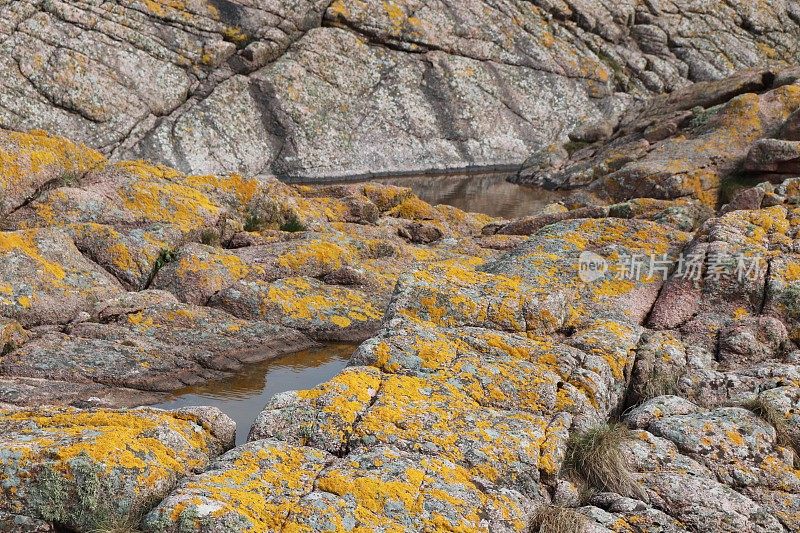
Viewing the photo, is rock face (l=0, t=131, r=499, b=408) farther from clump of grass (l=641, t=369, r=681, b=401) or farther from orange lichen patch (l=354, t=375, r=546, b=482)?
clump of grass (l=641, t=369, r=681, b=401)

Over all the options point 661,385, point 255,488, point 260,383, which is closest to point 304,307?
point 260,383

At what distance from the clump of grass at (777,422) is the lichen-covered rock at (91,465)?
23.8 feet

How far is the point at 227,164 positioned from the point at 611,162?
74.4 feet

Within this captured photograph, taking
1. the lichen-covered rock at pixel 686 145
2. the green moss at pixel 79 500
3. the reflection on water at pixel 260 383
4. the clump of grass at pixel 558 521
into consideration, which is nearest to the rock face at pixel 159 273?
the reflection on water at pixel 260 383

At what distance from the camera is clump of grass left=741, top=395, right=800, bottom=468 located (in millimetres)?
10016

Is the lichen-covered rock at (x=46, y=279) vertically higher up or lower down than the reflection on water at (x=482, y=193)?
lower down

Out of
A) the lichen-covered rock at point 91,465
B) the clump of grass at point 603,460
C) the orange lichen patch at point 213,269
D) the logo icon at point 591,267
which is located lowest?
the lichen-covered rock at point 91,465

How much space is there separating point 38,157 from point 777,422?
19.6 metres

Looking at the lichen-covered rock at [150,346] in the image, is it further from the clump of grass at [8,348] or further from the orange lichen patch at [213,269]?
the orange lichen patch at [213,269]

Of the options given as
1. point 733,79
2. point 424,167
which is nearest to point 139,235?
point 424,167

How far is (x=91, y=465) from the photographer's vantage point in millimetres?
8148

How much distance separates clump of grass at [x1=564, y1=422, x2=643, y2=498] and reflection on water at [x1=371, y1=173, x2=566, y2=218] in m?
29.0

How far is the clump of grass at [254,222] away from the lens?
23.8 metres

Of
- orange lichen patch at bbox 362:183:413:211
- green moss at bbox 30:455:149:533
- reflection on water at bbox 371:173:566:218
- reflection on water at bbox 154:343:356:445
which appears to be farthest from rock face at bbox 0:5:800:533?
reflection on water at bbox 371:173:566:218
